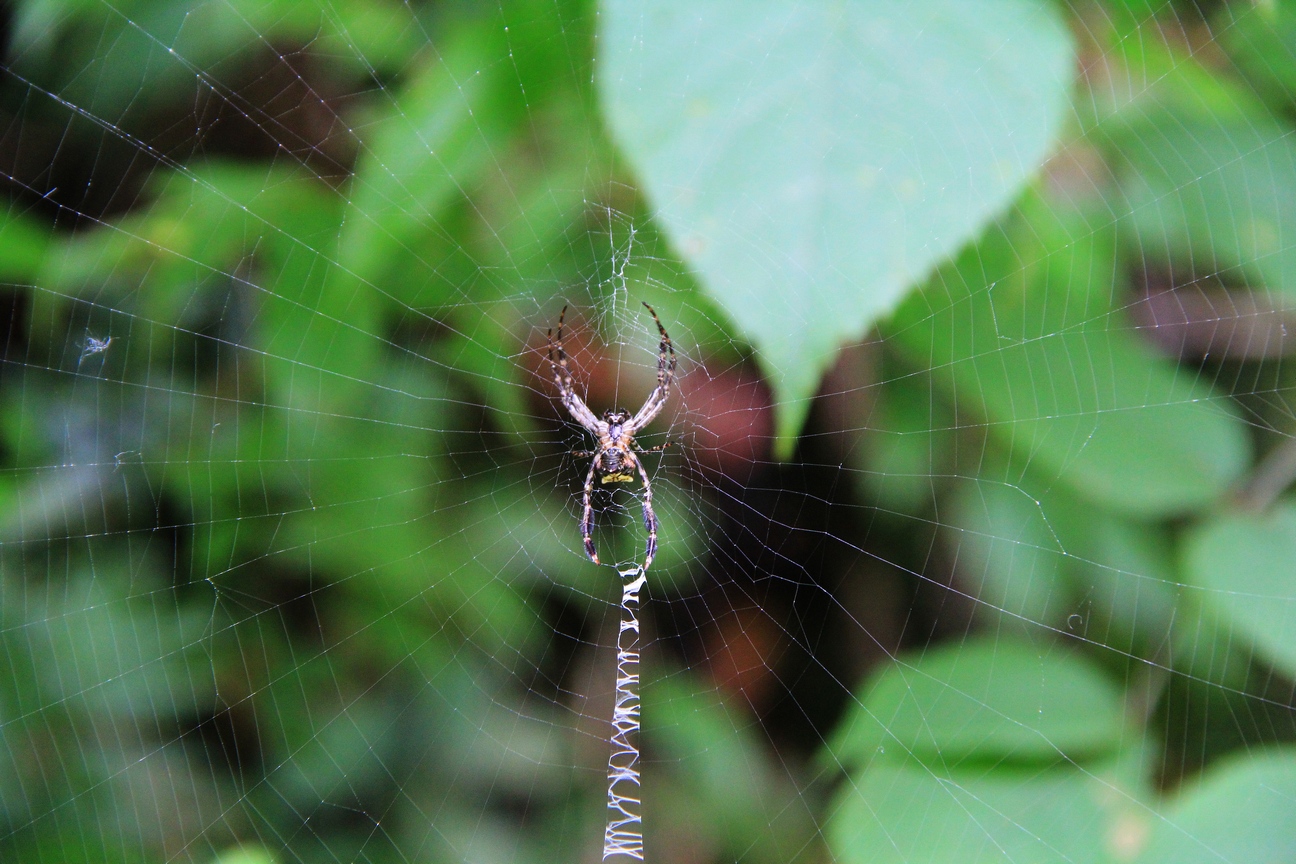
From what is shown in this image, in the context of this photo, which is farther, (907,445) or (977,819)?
(907,445)

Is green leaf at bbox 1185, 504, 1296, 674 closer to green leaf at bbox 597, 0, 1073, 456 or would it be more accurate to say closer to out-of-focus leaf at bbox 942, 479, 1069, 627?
out-of-focus leaf at bbox 942, 479, 1069, 627

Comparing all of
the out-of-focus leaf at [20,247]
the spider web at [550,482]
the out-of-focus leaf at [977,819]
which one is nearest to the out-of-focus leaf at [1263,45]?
the spider web at [550,482]

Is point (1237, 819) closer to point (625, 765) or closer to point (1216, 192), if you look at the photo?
point (1216, 192)

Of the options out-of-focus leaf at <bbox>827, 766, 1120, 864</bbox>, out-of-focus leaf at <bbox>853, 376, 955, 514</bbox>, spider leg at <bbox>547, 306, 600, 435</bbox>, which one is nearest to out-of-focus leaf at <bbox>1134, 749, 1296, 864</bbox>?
out-of-focus leaf at <bbox>827, 766, 1120, 864</bbox>

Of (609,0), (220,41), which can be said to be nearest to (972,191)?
(609,0)

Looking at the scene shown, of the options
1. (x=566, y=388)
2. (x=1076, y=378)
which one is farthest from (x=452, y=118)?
(x=566, y=388)

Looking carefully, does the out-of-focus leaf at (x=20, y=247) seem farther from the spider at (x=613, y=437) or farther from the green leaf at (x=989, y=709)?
the green leaf at (x=989, y=709)

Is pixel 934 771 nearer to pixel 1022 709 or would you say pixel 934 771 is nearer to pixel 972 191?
pixel 1022 709
